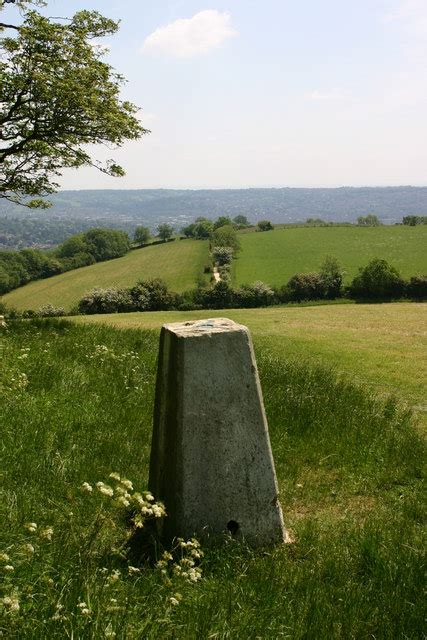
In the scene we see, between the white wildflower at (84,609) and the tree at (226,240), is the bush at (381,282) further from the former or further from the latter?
the white wildflower at (84,609)

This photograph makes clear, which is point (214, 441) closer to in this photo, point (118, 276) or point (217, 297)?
point (217, 297)

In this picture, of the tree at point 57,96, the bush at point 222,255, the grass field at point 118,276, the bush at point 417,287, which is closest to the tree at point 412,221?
the grass field at point 118,276

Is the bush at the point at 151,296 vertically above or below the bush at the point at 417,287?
below

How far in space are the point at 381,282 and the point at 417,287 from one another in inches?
167

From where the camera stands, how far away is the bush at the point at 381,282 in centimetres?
6375

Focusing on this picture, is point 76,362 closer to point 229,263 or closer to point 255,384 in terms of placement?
point 255,384

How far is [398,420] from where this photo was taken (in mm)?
8688

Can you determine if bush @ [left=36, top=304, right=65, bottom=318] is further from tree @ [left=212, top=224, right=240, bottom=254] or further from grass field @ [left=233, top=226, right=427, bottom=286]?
tree @ [left=212, top=224, right=240, bottom=254]

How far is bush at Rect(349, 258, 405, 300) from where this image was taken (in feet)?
209

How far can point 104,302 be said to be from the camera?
5934 centimetres

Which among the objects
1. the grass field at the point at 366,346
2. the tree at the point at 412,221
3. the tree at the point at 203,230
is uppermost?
the tree at the point at 412,221

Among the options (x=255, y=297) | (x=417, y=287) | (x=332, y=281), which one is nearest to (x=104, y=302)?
(x=255, y=297)

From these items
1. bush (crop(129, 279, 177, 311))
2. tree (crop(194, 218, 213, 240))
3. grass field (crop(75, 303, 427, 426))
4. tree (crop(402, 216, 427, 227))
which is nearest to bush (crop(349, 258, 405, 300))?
bush (crop(129, 279, 177, 311))

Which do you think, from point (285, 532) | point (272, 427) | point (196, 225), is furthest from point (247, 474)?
point (196, 225)
